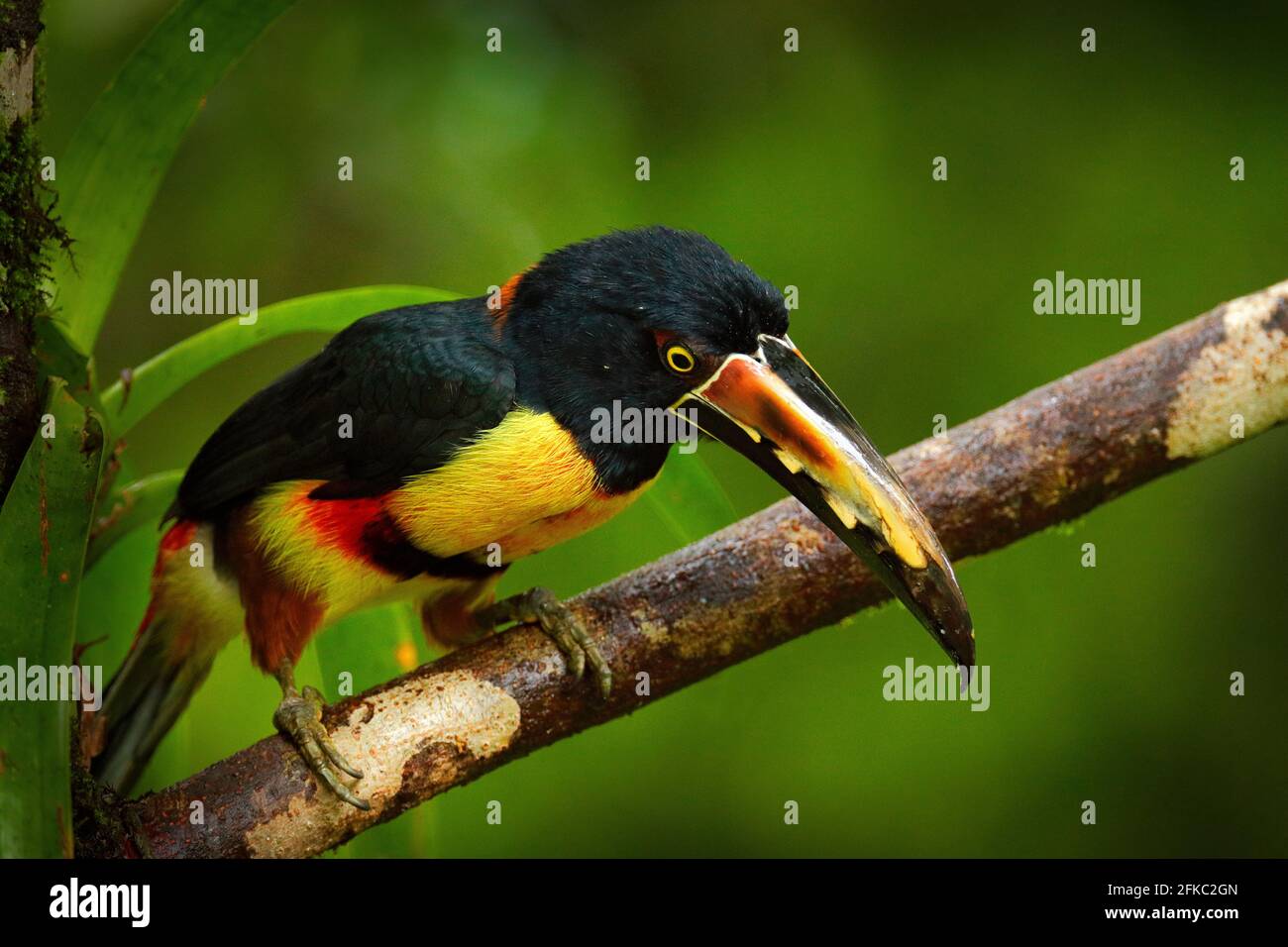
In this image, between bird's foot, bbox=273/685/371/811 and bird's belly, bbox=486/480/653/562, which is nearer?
bird's foot, bbox=273/685/371/811

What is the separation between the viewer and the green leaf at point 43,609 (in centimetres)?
A: 138

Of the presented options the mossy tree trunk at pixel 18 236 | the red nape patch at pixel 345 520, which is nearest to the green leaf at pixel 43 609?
the mossy tree trunk at pixel 18 236

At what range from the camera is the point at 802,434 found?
65.7 inches

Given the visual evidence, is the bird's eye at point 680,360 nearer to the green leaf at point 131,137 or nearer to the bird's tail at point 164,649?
the green leaf at point 131,137

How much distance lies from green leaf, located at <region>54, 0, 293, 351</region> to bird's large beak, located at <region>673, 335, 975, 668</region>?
779mm

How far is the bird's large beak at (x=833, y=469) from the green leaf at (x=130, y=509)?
86 cm

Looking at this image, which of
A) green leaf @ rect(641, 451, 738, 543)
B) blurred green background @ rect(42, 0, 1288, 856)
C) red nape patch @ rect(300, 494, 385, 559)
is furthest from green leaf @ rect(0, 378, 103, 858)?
blurred green background @ rect(42, 0, 1288, 856)

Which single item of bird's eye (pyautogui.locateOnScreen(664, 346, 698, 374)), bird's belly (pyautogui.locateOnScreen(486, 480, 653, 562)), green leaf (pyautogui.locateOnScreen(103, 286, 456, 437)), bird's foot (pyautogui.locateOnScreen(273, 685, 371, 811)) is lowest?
bird's foot (pyautogui.locateOnScreen(273, 685, 371, 811))

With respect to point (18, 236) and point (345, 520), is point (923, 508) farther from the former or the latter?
point (18, 236)

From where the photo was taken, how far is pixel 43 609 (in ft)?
4.66

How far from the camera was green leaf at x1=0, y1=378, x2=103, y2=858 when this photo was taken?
1.38m

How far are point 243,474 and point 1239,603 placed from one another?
2457mm

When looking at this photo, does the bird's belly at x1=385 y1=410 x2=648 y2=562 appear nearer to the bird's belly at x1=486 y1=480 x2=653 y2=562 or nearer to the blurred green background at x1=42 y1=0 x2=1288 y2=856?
the bird's belly at x1=486 y1=480 x2=653 y2=562
